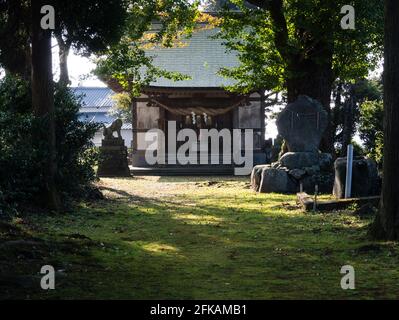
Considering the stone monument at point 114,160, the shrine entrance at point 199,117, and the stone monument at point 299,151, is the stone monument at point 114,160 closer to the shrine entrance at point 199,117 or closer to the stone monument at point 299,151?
the shrine entrance at point 199,117

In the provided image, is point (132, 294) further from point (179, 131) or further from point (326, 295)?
point (179, 131)

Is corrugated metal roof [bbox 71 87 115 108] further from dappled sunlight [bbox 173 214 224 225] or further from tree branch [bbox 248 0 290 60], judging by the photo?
dappled sunlight [bbox 173 214 224 225]

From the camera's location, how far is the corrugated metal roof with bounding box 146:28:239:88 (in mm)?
28391

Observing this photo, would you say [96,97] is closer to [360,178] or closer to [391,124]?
[360,178]

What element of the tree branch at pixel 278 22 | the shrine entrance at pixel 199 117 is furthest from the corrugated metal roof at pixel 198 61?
the tree branch at pixel 278 22

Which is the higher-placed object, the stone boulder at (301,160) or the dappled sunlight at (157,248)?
the stone boulder at (301,160)

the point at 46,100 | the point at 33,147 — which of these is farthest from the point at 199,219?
the point at 46,100

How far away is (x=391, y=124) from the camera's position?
7848 mm

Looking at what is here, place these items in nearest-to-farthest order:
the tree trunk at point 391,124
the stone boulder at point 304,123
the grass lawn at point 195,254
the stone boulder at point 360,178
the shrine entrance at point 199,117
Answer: the grass lawn at point 195,254
the tree trunk at point 391,124
the stone boulder at point 360,178
the stone boulder at point 304,123
the shrine entrance at point 199,117

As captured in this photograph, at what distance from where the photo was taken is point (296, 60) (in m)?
18.2

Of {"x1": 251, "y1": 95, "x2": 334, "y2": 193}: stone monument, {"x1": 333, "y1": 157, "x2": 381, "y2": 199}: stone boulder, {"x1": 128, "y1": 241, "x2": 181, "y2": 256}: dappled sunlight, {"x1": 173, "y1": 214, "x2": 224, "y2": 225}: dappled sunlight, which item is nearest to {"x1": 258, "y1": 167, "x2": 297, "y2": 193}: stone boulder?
{"x1": 251, "y1": 95, "x2": 334, "y2": 193}: stone monument

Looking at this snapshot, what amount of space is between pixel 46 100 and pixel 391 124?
706cm

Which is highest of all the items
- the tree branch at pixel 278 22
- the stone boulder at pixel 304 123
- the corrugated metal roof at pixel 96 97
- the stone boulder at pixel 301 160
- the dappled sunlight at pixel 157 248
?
the corrugated metal roof at pixel 96 97

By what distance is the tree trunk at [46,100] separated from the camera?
1127 centimetres
